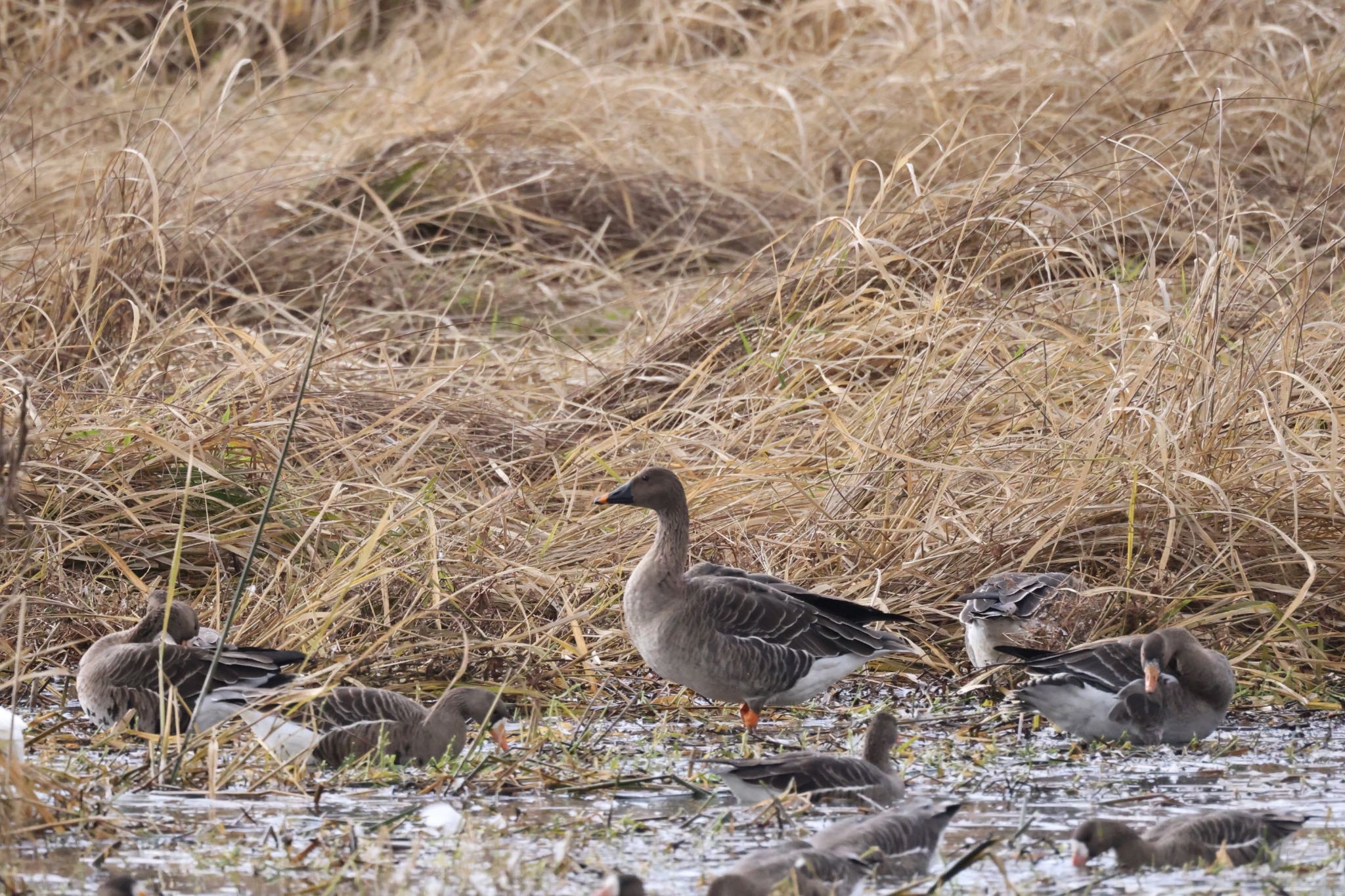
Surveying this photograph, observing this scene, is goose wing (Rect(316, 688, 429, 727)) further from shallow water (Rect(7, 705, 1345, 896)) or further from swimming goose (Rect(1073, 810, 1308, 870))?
swimming goose (Rect(1073, 810, 1308, 870))

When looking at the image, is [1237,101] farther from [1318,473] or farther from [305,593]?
[305,593]

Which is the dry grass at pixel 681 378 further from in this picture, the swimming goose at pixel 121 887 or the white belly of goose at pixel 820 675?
the swimming goose at pixel 121 887

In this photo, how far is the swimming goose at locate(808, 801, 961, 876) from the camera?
14.4ft

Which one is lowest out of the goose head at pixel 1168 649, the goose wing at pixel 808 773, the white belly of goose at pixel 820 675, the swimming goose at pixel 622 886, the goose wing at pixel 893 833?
the white belly of goose at pixel 820 675

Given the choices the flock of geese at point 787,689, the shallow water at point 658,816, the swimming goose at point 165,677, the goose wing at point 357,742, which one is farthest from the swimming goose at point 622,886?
the swimming goose at point 165,677

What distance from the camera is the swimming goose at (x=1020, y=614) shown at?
627 centimetres

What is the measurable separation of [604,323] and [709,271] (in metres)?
0.88

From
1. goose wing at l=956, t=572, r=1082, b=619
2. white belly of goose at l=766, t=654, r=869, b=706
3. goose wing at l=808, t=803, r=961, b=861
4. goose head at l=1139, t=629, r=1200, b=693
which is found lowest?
white belly of goose at l=766, t=654, r=869, b=706

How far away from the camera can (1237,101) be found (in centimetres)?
1185

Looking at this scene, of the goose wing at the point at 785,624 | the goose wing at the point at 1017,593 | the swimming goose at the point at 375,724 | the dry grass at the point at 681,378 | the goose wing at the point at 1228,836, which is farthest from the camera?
the dry grass at the point at 681,378

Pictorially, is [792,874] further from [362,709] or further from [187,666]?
[187,666]

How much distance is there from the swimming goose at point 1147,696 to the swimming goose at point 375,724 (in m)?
1.68

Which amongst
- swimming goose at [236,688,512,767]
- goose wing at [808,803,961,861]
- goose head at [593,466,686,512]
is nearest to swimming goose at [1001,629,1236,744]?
goose wing at [808,803,961,861]

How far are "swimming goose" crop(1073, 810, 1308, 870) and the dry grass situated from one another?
68.2 inches
